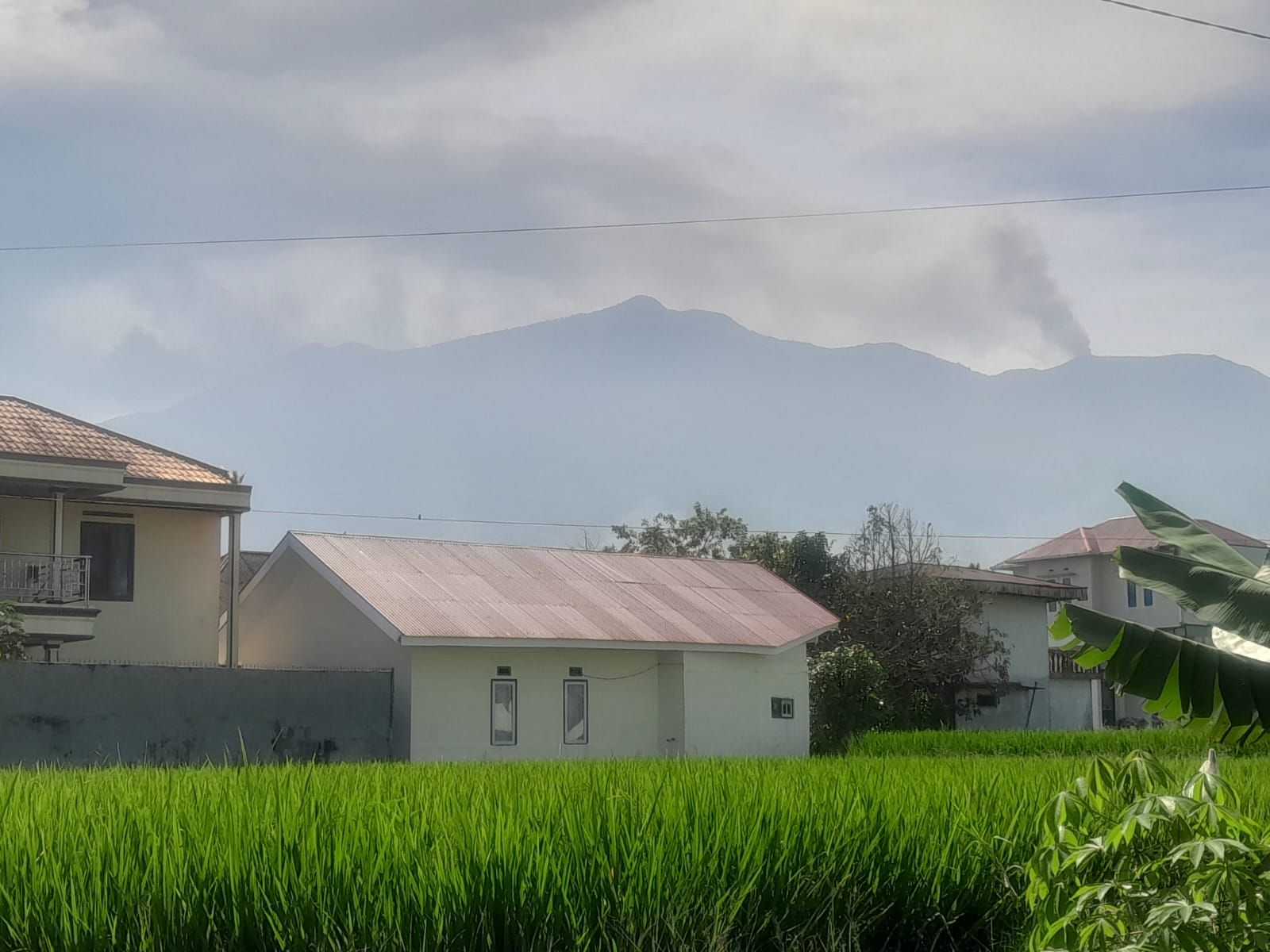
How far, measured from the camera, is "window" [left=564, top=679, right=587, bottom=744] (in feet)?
86.1

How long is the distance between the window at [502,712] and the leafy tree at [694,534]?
2986 cm

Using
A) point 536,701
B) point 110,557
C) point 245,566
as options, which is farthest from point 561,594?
point 245,566

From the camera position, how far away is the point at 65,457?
2364 cm

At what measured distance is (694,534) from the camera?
184ft

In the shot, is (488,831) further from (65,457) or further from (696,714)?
(696,714)

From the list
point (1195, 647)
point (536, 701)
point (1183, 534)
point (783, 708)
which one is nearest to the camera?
point (1195, 647)

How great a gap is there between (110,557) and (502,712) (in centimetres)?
747

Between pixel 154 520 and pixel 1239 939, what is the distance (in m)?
23.7

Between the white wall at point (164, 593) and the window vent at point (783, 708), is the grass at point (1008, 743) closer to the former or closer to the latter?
the window vent at point (783, 708)

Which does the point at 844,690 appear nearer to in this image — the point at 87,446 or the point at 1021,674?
the point at 1021,674

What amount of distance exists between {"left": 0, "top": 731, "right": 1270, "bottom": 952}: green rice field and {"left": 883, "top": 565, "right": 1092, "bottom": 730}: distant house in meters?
32.3

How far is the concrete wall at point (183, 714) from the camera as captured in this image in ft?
62.6

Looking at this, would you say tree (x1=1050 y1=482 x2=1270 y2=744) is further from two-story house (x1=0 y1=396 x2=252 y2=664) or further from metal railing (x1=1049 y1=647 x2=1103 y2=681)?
metal railing (x1=1049 y1=647 x2=1103 y2=681)

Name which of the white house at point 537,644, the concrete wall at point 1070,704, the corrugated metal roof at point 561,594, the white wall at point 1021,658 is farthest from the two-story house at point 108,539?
the concrete wall at point 1070,704
